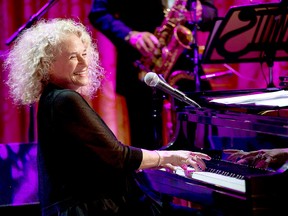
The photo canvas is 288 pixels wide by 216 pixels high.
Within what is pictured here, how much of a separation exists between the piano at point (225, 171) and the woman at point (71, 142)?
14 centimetres

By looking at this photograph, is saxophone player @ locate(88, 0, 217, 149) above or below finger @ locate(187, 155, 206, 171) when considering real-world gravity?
above

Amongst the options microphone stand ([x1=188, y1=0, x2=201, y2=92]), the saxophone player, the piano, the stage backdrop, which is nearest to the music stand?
microphone stand ([x1=188, y1=0, x2=201, y2=92])

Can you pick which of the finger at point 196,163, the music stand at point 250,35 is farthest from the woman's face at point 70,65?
the music stand at point 250,35

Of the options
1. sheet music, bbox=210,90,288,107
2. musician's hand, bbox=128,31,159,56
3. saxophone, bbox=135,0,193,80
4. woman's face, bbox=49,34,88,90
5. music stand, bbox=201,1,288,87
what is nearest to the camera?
woman's face, bbox=49,34,88,90

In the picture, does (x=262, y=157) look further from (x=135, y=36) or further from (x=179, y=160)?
(x=135, y=36)

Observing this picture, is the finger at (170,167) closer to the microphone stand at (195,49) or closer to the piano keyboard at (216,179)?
the piano keyboard at (216,179)

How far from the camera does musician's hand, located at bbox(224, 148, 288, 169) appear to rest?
2.15m

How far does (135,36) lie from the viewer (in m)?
4.67

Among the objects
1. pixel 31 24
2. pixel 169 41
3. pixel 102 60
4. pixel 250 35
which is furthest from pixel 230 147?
pixel 102 60

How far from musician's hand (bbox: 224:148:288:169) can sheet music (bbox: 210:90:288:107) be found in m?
0.23

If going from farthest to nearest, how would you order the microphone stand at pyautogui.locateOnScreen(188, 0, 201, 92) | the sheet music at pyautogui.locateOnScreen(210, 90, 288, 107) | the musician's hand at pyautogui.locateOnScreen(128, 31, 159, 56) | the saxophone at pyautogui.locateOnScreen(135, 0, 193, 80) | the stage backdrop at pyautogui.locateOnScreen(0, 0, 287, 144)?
1. the stage backdrop at pyautogui.locateOnScreen(0, 0, 287, 144)
2. the saxophone at pyautogui.locateOnScreen(135, 0, 193, 80)
3. the musician's hand at pyautogui.locateOnScreen(128, 31, 159, 56)
4. the microphone stand at pyautogui.locateOnScreen(188, 0, 201, 92)
5. the sheet music at pyautogui.locateOnScreen(210, 90, 288, 107)

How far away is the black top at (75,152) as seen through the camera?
6.88ft

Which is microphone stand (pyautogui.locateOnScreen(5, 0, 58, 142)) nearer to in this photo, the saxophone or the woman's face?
the saxophone

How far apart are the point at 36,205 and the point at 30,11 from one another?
2.60 meters
